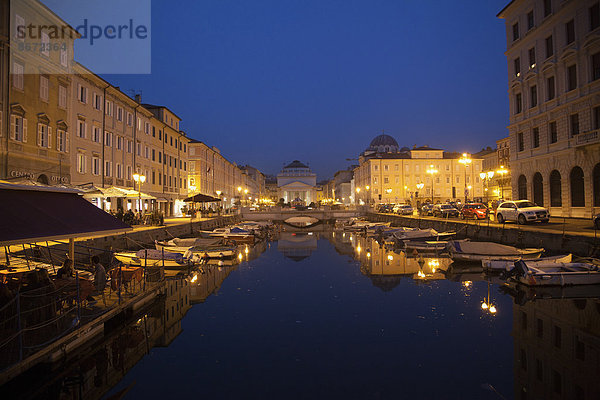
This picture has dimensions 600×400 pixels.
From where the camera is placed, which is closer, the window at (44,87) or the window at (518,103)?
the window at (44,87)

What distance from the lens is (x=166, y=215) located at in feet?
189

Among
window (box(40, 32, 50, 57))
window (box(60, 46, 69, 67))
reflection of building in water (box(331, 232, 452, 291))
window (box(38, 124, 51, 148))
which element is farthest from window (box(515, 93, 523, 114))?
window (box(38, 124, 51, 148))

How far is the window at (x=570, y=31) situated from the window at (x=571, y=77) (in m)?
2.14

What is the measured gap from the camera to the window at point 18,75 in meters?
25.0

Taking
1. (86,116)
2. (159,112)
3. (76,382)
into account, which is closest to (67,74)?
(86,116)

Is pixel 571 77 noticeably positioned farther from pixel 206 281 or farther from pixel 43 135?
pixel 43 135

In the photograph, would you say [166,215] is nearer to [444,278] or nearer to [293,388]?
[444,278]

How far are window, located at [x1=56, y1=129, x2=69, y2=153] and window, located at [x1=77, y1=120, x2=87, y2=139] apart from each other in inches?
99.9

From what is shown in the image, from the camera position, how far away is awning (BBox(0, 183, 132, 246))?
913 cm

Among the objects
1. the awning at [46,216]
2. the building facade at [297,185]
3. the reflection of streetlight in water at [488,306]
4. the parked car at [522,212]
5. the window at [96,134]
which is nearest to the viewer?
the awning at [46,216]

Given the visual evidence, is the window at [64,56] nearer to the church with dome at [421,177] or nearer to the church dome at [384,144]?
the church with dome at [421,177]

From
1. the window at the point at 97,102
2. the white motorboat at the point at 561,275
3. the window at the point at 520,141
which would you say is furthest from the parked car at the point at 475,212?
the window at the point at 97,102

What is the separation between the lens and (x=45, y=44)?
1112 inches

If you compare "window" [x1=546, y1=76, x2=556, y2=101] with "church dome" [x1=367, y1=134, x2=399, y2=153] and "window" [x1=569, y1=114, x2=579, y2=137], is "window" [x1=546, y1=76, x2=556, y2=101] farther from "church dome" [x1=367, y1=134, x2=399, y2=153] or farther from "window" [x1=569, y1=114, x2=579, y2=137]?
"church dome" [x1=367, y1=134, x2=399, y2=153]
